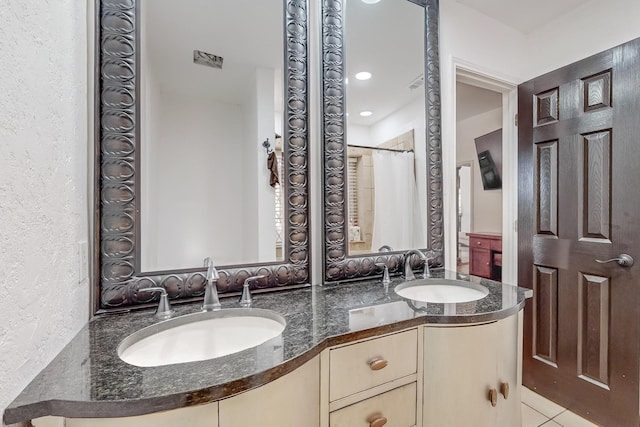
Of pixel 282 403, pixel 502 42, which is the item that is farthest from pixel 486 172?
pixel 282 403

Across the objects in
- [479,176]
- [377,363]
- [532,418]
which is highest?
[479,176]

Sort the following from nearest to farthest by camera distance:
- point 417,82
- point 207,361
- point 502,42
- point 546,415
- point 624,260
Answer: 1. point 207,361
2. point 624,260
3. point 417,82
4. point 546,415
5. point 502,42

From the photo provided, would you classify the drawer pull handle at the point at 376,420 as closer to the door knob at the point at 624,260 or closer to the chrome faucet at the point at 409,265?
the chrome faucet at the point at 409,265

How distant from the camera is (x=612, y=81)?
63.7 inches

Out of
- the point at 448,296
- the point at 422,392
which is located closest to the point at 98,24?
the point at 422,392

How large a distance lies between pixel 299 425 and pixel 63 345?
647 mm

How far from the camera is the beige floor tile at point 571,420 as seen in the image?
169cm

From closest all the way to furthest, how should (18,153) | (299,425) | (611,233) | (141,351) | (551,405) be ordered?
(18,153) < (299,425) < (141,351) < (611,233) < (551,405)

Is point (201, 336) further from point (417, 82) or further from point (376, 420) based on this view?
point (417, 82)

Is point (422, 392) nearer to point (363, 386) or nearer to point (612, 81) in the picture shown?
point (363, 386)

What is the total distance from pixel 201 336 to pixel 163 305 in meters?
0.17

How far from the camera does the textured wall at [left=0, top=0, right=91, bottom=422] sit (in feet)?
1.86

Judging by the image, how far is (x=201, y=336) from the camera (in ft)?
3.33

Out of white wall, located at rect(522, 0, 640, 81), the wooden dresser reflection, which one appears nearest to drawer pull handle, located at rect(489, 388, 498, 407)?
white wall, located at rect(522, 0, 640, 81)
